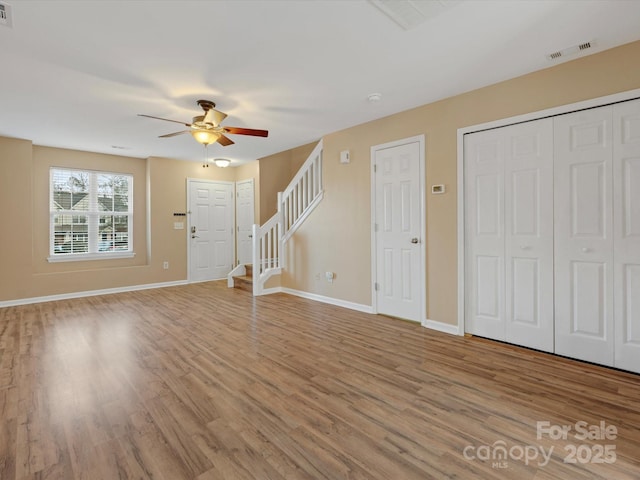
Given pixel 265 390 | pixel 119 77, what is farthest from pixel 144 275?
pixel 265 390

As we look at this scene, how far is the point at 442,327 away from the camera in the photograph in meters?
3.65

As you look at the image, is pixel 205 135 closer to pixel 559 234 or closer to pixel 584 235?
pixel 559 234

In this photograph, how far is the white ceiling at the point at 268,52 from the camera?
7.01ft

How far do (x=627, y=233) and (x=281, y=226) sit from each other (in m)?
4.62

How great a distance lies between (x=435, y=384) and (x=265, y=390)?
50.6 inches

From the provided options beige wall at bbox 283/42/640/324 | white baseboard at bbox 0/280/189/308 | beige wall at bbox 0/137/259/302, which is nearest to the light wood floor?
beige wall at bbox 283/42/640/324

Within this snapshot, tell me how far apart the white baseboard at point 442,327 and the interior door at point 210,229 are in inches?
201

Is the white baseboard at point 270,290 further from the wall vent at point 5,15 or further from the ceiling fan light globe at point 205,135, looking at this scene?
the wall vent at point 5,15

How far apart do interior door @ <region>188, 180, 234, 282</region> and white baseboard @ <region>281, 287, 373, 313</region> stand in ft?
7.40

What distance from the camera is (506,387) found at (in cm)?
237

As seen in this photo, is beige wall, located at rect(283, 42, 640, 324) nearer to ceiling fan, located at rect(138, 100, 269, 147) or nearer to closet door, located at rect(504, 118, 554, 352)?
closet door, located at rect(504, 118, 554, 352)

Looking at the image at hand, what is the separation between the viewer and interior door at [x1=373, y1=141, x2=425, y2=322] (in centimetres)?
389

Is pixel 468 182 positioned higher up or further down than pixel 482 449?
higher up

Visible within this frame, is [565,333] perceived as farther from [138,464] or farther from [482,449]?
[138,464]
